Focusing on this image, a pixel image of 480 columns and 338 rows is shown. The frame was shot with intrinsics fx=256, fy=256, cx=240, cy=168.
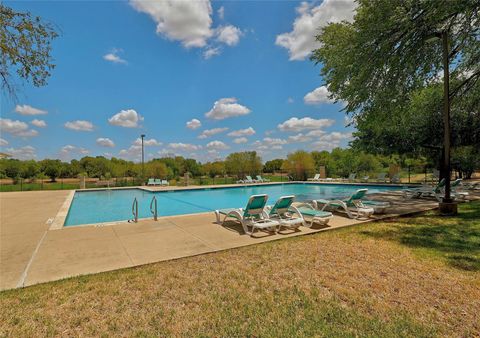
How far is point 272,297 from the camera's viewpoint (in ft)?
9.72

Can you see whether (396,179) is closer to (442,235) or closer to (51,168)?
(442,235)

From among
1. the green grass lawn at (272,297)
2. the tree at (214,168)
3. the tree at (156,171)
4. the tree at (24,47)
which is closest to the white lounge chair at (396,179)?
the green grass lawn at (272,297)

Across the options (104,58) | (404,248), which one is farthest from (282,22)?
(404,248)

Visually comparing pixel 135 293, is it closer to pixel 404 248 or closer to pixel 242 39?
pixel 404 248

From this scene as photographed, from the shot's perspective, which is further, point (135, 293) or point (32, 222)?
point (32, 222)

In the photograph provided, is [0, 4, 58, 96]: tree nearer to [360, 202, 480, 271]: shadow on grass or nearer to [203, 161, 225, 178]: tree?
[360, 202, 480, 271]: shadow on grass

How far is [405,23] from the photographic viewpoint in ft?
23.5

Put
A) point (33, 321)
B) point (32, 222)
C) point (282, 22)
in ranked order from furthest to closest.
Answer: point (282, 22)
point (32, 222)
point (33, 321)

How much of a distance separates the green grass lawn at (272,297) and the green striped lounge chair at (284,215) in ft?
4.97

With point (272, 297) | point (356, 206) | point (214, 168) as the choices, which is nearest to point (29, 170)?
point (214, 168)

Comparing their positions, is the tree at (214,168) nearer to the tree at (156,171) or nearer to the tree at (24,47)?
the tree at (156,171)

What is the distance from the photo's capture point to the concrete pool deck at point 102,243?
4035 millimetres

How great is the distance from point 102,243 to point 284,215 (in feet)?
14.7

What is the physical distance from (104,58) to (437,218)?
15849 mm
